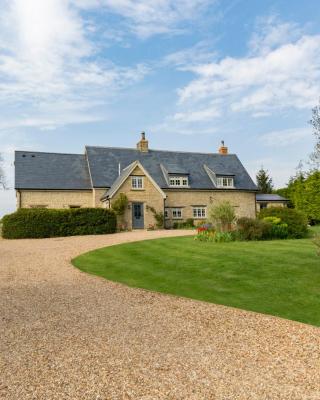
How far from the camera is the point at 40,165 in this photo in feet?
119

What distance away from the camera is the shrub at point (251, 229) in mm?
19484

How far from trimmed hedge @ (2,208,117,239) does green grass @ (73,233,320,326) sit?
10525 millimetres

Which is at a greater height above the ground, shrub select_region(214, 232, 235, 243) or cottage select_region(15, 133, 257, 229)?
cottage select_region(15, 133, 257, 229)

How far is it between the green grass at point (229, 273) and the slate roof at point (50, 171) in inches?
759

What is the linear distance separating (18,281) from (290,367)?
356 inches

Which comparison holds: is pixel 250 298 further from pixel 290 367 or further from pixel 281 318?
pixel 290 367

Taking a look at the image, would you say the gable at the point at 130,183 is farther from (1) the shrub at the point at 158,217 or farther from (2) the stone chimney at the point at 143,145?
(2) the stone chimney at the point at 143,145

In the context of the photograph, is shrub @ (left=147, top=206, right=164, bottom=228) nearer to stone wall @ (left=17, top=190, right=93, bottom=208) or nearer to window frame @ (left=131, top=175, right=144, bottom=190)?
window frame @ (left=131, top=175, right=144, bottom=190)

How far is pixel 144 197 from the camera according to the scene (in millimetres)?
32906

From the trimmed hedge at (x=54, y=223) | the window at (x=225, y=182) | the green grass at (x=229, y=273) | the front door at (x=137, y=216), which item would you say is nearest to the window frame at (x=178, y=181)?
the window at (x=225, y=182)

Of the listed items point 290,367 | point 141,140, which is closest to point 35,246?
point 290,367

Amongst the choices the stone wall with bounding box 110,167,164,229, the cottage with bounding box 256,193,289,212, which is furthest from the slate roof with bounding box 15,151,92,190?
the cottage with bounding box 256,193,289,212

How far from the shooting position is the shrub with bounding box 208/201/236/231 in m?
21.6

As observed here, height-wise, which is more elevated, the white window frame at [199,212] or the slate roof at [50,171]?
the slate roof at [50,171]
